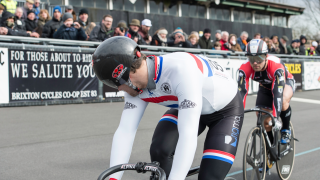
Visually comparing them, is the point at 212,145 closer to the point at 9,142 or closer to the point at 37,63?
the point at 9,142

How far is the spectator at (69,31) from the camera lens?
8242 mm

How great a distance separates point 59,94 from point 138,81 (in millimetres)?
6621

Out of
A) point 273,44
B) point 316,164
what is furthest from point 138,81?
point 273,44

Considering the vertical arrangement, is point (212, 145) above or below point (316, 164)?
above

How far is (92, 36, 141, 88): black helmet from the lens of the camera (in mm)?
1948

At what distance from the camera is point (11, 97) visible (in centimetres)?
760

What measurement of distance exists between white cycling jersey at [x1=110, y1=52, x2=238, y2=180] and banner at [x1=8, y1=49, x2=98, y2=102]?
6.08 m

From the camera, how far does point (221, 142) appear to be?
2459 millimetres

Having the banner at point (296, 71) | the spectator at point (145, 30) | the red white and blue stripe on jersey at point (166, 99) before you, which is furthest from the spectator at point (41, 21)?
the banner at point (296, 71)

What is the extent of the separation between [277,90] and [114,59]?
2.89 metres

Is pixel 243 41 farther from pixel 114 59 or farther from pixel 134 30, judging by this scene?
pixel 114 59

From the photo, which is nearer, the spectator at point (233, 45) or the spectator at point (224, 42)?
the spectator at point (224, 42)

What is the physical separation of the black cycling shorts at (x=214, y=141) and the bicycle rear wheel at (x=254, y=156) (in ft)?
3.78

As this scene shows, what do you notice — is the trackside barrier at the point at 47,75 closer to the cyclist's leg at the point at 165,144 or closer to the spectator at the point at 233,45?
the spectator at the point at 233,45
